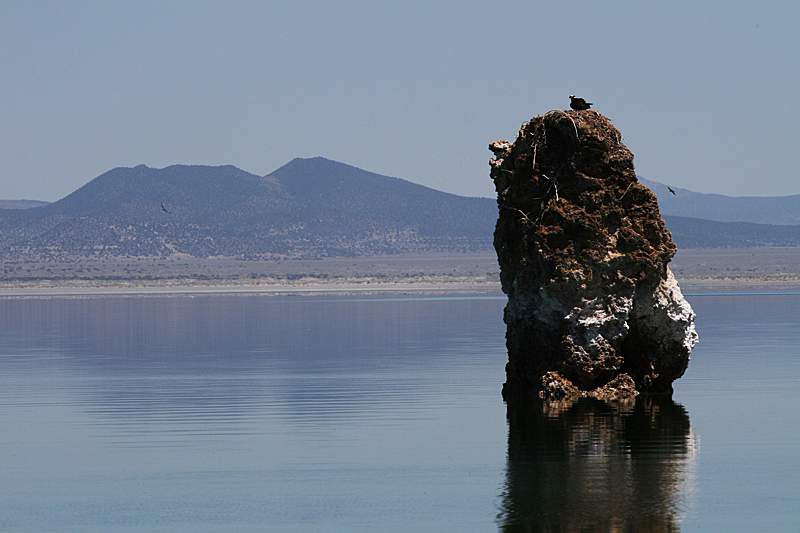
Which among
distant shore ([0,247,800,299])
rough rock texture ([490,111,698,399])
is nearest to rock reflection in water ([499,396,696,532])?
rough rock texture ([490,111,698,399])

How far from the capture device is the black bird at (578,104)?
86.8 feet

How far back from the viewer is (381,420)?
23.5 metres

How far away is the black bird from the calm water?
6187 mm

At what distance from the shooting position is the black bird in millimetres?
26469

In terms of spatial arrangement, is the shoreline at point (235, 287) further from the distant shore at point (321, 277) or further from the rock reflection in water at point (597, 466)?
the rock reflection in water at point (597, 466)

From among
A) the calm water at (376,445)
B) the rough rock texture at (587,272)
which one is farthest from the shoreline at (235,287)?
the rough rock texture at (587,272)

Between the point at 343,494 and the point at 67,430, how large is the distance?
25.6 feet

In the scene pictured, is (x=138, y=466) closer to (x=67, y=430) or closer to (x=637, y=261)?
(x=67, y=430)

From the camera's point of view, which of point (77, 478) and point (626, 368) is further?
point (626, 368)

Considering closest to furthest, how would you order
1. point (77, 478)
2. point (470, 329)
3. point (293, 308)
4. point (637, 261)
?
point (77, 478) < point (637, 261) < point (470, 329) < point (293, 308)

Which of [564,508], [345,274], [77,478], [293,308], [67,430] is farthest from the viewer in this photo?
[345,274]

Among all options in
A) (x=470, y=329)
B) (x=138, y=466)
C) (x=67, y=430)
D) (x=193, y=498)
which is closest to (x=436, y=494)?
(x=193, y=498)

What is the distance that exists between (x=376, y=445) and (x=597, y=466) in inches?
154

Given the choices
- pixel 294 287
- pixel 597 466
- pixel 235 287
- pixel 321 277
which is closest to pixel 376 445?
pixel 597 466
